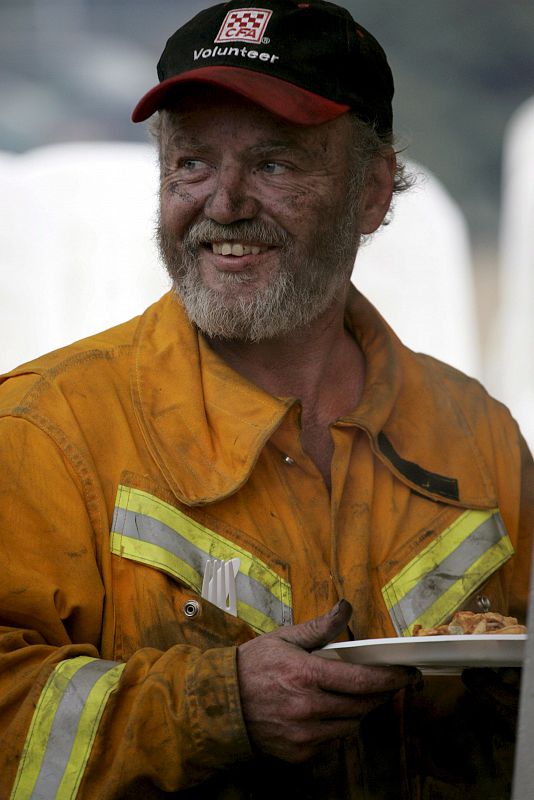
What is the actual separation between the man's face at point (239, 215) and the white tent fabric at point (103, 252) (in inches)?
19.9

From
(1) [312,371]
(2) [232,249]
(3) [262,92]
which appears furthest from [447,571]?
(3) [262,92]

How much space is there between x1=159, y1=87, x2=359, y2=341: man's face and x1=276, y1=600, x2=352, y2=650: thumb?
71 cm

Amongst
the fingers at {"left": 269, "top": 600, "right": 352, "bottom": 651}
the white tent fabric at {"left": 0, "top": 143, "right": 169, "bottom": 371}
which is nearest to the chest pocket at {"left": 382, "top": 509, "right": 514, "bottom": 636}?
the fingers at {"left": 269, "top": 600, "right": 352, "bottom": 651}

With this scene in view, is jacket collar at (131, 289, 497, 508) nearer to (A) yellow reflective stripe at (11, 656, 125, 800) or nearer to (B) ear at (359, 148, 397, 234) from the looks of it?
(B) ear at (359, 148, 397, 234)

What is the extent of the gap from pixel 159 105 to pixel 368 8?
2.15 ft

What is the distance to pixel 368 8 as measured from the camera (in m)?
2.71

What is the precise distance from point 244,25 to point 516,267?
0.90 meters

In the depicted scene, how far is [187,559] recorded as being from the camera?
80.6 inches

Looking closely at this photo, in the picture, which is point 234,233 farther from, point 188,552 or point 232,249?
point 188,552

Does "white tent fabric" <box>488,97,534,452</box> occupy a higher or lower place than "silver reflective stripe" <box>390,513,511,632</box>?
higher

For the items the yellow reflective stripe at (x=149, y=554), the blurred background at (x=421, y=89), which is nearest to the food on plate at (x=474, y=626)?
the yellow reflective stripe at (x=149, y=554)

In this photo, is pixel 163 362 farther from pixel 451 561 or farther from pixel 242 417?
pixel 451 561

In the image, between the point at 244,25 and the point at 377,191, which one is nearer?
the point at 244,25

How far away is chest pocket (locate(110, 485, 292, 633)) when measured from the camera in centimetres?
201
